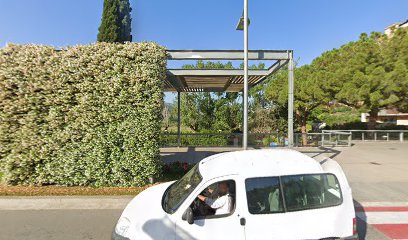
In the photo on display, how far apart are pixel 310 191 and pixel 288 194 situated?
1.06 feet

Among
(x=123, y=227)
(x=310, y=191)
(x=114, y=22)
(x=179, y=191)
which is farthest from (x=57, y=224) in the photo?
(x=114, y=22)

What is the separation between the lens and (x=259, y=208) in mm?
2916

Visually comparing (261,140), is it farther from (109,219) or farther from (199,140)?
(109,219)

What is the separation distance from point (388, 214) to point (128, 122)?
20.9 feet

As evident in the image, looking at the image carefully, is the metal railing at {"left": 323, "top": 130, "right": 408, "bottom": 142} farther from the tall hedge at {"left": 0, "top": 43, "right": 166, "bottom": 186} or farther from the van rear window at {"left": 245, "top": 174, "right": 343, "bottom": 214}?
the van rear window at {"left": 245, "top": 174, "right": 343, "bottom": 214}

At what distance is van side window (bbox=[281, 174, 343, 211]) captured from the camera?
2982mm

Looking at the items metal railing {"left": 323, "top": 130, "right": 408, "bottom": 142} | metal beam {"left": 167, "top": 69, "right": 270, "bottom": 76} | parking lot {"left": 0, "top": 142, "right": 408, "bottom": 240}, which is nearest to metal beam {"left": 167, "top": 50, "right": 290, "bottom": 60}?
metal beam {"left": 167, "top": 69, "right": 270, "bottom": 76}

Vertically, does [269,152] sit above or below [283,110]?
below

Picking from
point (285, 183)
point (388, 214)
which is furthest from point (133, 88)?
point (388, 214)

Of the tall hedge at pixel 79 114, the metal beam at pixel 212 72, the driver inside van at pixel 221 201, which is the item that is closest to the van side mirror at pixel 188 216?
the driver inside van at pixel 221 201

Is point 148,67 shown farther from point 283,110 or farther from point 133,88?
point 283,110

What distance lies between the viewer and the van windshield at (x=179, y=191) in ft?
10.2

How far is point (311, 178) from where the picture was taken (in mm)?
3084

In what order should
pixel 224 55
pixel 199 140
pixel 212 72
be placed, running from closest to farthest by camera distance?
1. pixel 224 55
2. pixel 212 72
3. pixel 199 140
